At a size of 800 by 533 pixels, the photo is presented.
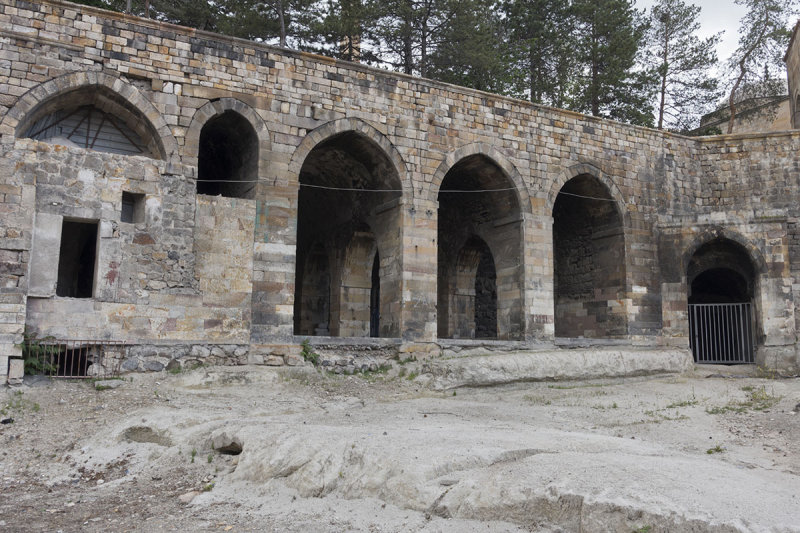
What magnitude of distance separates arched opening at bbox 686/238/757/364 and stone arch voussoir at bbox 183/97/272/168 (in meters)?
9.60

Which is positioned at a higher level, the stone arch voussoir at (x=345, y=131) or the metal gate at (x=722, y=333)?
the stone arch voussoir at (x=345, y=131)

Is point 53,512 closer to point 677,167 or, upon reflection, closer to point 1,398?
point 1,398

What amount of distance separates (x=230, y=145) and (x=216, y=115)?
1.30 m

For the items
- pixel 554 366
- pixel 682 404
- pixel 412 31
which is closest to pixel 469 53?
pixel 412 31

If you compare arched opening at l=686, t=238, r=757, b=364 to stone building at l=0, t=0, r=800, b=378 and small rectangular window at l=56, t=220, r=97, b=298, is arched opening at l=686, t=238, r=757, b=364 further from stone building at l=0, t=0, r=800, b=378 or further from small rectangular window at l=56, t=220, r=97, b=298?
small rectangular window at l=56, t=220, r=97, b=298

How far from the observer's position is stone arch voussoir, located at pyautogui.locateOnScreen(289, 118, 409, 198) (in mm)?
12000

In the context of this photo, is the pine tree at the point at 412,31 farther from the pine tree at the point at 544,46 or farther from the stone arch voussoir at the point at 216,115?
the stone arch voussoir at the point at 216,115

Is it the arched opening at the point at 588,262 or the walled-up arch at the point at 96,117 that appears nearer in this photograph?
the walled-up arch at the point at 96,117

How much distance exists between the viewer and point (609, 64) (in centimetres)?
2297

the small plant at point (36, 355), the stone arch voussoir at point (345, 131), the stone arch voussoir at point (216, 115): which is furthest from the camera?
the stone arch voussoir at point (345, 131)

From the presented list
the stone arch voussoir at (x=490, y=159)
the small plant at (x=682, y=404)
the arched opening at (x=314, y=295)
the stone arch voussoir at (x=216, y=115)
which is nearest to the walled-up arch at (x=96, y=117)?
the stone arch voussoir at (x=216, y=115)

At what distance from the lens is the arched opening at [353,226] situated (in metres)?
13.1

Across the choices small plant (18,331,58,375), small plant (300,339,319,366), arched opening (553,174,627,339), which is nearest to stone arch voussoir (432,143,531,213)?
arched opening (553,174,627,339)

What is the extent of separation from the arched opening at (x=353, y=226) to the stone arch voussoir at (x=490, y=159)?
708mm
